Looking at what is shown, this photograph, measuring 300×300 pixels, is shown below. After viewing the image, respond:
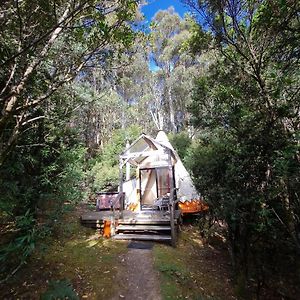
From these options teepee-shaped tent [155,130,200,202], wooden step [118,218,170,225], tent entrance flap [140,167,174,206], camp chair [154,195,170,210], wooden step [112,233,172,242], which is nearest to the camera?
wooden step [112,233,172,242]

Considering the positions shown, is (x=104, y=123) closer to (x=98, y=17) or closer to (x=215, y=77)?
(x=215, y=77)

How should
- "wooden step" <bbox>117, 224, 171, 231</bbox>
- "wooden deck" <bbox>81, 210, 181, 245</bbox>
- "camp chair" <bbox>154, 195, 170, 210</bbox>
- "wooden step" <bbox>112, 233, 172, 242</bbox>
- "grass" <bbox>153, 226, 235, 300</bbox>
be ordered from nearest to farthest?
"grass" <bbox>153, 226, 235, 300</bbox>
"wooden step" <bbox>112, 233, 172, 242</bbox>
"wooden deck" <bbox>81, 210, 181, 245</bbox>
"wooden step" <bbox>117, 224, 171, 231</bbox>
"camp chair" <bbox>154, 195, 170, 210</bbox>

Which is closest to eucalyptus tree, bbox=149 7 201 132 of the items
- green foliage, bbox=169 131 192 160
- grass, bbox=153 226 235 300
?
green foliage, bbox=169 131 192 160

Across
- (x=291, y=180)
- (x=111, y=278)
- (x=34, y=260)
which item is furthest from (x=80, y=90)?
(x=291, y=180)

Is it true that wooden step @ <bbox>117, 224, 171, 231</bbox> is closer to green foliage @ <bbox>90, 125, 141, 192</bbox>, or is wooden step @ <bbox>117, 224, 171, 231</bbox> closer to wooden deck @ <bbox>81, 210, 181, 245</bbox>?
wooden deck @ <bbox>81, 210, 181, 245</bbox>

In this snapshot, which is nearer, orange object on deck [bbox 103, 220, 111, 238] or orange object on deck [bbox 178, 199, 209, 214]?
orange object on deck [bbox 103, 220, 111, 238]

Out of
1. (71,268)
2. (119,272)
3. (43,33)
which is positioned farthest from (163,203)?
(43,33)

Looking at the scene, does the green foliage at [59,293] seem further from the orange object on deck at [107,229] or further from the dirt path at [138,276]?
the orange object on deck at [107,229]

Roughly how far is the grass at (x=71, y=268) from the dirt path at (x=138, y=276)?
19cm

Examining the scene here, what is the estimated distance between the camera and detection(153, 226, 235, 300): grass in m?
4.82

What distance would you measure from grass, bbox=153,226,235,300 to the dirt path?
0.17 metres

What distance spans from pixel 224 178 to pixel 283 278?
113 inches

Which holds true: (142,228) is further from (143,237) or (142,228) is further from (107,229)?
(107,229)

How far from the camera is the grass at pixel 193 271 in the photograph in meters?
4.82
